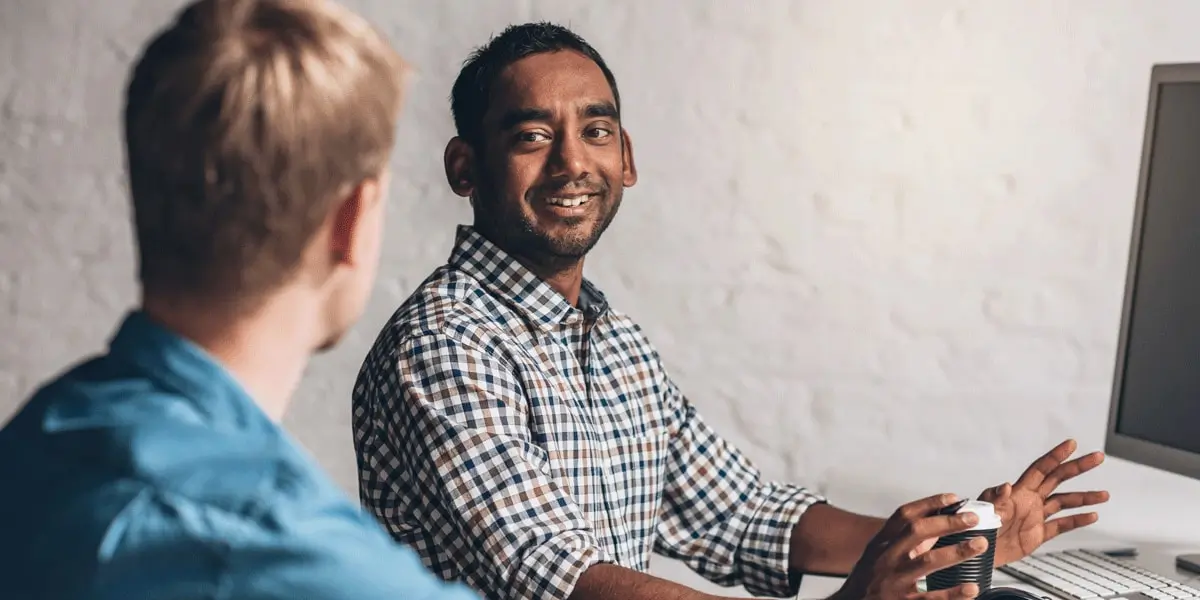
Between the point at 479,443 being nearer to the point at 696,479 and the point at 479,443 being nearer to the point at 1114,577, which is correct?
the point at 696,479

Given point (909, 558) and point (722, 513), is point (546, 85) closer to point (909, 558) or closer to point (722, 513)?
point (722, 513)

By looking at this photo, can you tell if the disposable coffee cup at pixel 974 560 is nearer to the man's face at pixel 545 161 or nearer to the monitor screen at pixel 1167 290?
the monitor screen at pixel 1167 290

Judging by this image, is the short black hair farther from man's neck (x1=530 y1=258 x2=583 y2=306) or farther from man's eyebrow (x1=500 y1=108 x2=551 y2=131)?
man's neck (x1=530 y1=258 x2=583 y2=306)

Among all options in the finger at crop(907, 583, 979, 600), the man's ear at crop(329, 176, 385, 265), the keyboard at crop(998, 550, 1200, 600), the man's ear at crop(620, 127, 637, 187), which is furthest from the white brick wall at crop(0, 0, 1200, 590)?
the man's ear at crop(329, 176, 385, 265)

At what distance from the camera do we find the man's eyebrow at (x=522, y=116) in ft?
5.13

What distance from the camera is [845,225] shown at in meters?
2.41

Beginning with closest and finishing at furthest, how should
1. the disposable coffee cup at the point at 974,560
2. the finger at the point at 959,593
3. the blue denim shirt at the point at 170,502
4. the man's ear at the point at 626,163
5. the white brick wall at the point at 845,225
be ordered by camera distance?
the blue denim shirt at the point at 170,502
the finger at the point at 959,593
the disposable coffee cup at the point at 974,560
the man's ear at the point at 626,163
the white brick wall at the point at 845,225

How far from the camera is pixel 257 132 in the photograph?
66 centimetres

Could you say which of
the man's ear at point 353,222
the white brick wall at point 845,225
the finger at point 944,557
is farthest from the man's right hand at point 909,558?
the white brick wall at point 845,225

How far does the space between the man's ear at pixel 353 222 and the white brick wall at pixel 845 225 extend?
1564mm

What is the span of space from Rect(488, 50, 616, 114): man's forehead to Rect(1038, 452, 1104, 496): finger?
72 centimetres

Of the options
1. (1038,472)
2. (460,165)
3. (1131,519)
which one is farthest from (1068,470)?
(460,165)

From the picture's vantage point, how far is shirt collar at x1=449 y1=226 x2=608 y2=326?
4.98 ft

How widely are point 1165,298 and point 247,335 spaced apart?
127cm
